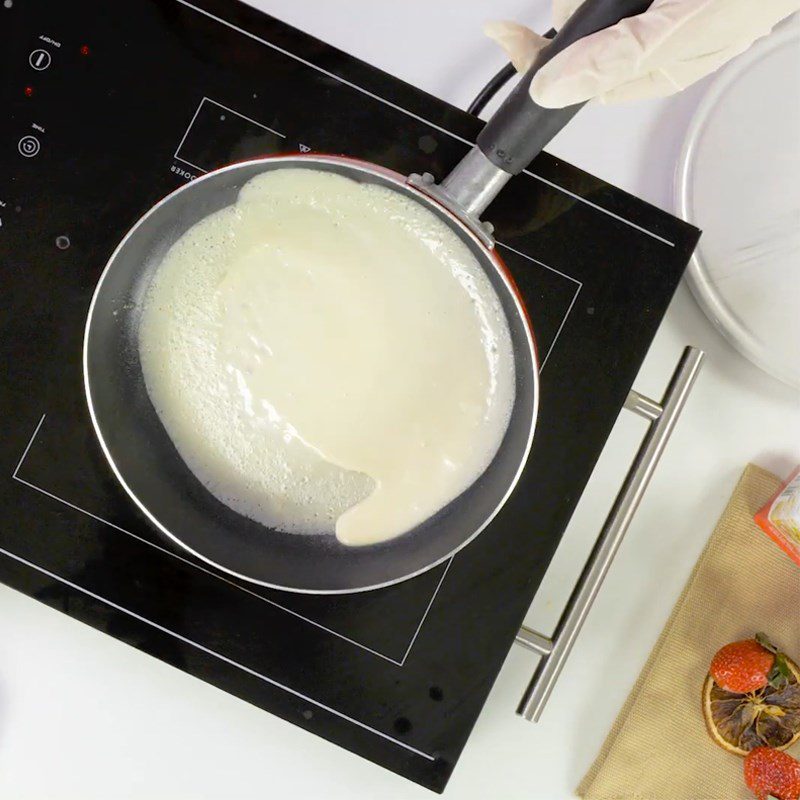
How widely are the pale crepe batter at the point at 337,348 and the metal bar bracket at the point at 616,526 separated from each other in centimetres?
12

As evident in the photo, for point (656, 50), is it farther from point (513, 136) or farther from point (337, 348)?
point (337, 348)

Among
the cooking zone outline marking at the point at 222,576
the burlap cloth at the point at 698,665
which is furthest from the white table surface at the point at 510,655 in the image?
the cooking zone outline marking at the point at 222,576

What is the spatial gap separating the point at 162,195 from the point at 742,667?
1.92 ft

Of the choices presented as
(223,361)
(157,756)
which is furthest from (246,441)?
(157,756)

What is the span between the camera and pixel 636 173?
0.69m

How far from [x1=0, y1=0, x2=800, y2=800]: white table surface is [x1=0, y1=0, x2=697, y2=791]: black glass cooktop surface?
0.11 metres

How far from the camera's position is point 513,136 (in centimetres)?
49

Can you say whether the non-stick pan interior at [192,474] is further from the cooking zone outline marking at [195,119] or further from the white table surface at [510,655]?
the white table surface at [510,655]

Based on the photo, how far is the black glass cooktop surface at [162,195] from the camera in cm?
57

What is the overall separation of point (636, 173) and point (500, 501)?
352 millimetres

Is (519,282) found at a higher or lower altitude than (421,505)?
higher

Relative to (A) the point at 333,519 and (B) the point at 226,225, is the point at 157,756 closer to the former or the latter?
(A) the point at 333,519

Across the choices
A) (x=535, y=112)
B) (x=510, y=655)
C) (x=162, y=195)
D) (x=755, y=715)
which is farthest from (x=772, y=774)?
(x=162, y=195)

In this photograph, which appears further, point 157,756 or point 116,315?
point 157,756
